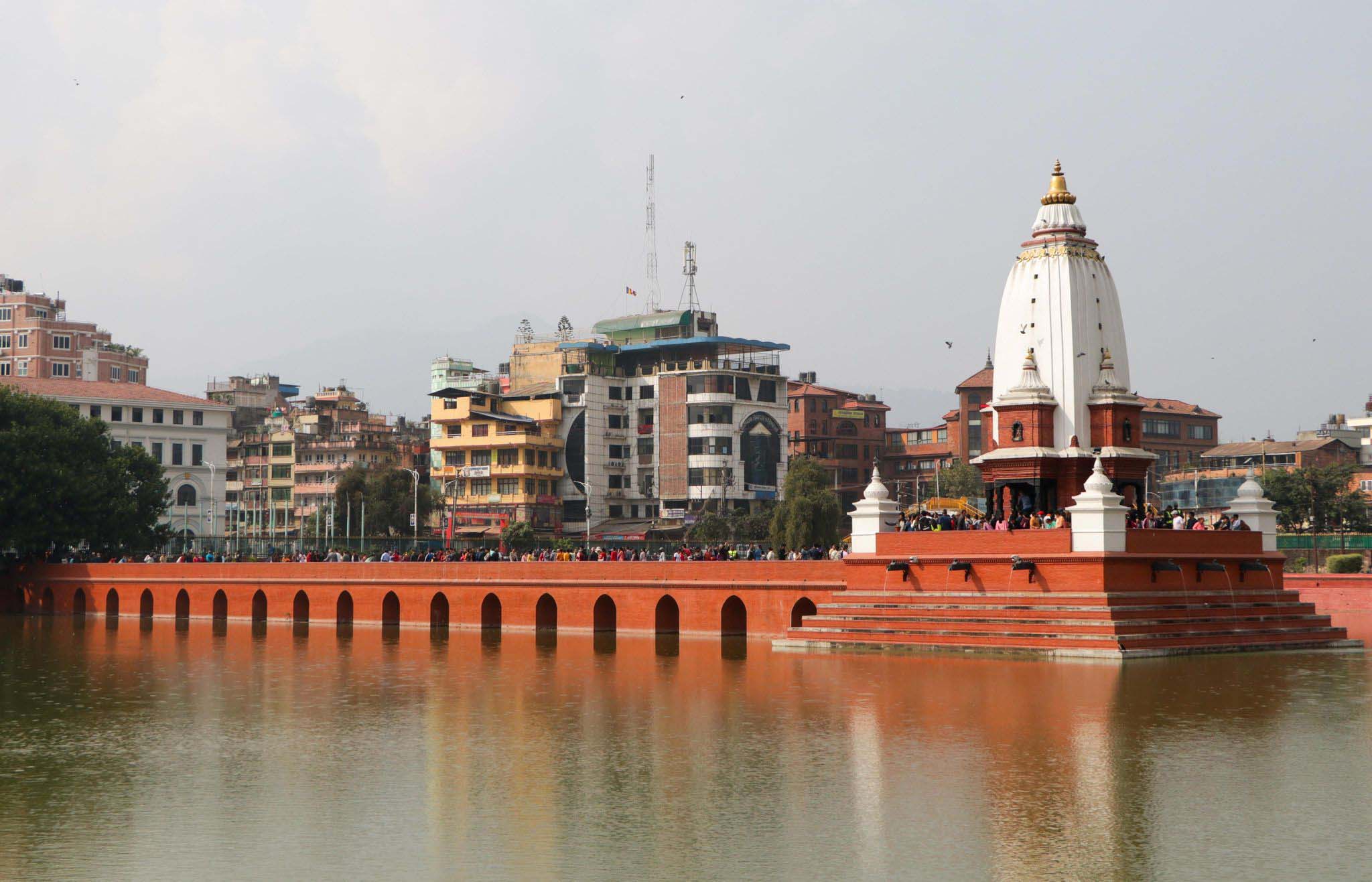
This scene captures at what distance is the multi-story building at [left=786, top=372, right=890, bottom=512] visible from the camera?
341 ft

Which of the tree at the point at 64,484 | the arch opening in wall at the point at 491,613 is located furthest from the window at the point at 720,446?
the arch opening in wall at the point at 491,613

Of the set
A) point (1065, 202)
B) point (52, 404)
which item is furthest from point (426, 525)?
point (1065, 202)

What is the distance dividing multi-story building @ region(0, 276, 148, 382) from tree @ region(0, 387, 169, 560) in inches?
1600

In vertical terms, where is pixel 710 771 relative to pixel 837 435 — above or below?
below

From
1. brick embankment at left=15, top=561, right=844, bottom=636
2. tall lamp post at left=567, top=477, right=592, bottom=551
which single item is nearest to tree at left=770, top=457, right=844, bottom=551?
tall lamp post at left=567, top=477, right=592, bottom=551

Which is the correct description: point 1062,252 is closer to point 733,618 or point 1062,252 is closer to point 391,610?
point 733,618

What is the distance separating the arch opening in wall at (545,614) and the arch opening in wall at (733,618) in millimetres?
6984

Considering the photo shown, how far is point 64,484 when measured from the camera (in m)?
61.0

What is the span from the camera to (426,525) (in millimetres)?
88875

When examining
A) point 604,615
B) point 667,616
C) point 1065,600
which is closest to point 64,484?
point 604,615

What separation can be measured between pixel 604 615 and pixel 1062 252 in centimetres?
1649

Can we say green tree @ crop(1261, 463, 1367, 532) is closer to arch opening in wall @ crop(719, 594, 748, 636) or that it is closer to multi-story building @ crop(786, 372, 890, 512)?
arch opening in wall @ crop(719, 594, 748, 636)

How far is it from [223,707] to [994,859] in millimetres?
17744

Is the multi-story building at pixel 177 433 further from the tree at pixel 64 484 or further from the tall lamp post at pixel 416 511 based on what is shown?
the tree at pixel 64 484
